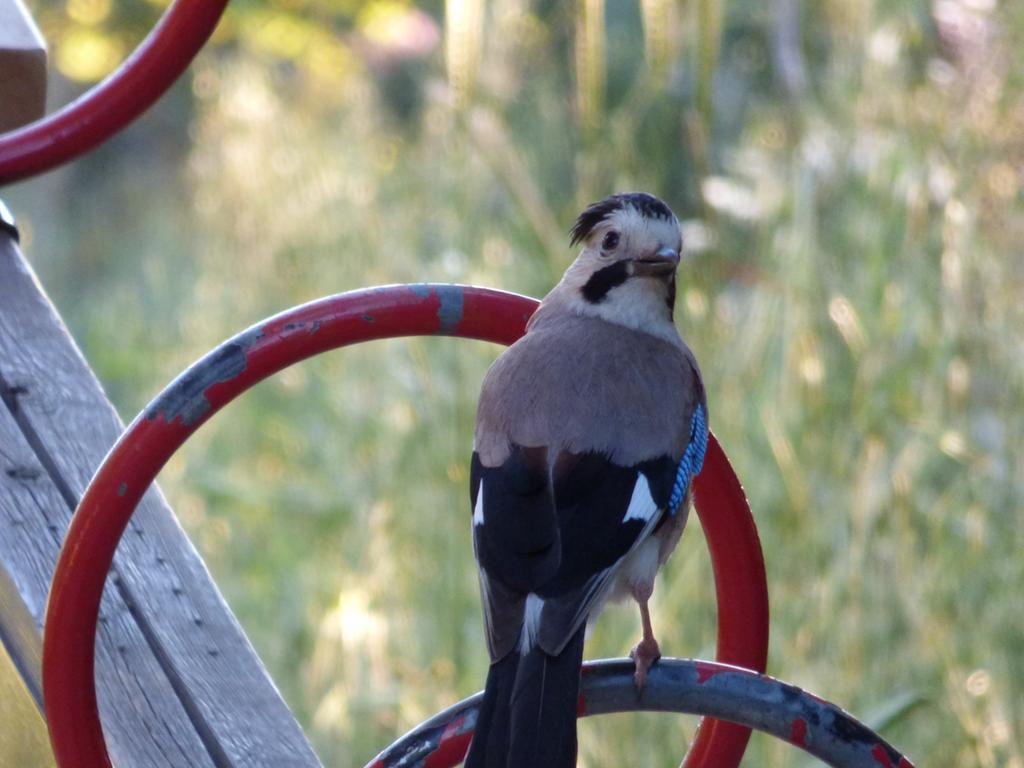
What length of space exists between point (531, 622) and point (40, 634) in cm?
45

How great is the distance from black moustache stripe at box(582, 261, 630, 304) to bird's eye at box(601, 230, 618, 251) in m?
0.02

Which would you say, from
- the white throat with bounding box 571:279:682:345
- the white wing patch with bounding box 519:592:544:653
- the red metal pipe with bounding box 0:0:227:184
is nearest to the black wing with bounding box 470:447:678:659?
the white wing patch with bounding box 519:592:544:653

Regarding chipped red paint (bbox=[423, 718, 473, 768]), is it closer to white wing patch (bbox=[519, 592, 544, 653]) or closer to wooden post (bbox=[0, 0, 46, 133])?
white wing patch (bbox=[519, 592, 544, 653])

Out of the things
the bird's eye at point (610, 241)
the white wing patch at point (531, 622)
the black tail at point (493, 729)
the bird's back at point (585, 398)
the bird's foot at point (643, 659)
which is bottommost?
the black tail at point (493, 729)

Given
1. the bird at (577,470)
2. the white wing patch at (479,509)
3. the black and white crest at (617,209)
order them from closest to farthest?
the bird at (577,470), the white wing patch at (479,509), the black and white crest at (617,209)

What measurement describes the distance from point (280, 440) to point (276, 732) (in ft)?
9.88

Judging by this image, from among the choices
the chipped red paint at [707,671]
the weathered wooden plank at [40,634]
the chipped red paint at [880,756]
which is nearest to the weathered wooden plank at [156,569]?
Result: the weathered wooden plank at [40,634]

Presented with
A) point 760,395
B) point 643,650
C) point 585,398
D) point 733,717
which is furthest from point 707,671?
point 760,395

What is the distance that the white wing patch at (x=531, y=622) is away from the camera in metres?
1.39

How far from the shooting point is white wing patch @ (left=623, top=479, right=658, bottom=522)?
154 cm

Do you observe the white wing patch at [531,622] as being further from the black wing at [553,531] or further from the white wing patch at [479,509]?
the white wing patch at [479,509]

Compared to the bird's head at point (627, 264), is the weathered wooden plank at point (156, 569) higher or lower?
lower

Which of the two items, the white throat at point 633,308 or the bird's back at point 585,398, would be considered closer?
the bird's back at point 585,398

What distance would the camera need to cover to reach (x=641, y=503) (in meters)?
1.56
